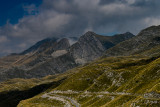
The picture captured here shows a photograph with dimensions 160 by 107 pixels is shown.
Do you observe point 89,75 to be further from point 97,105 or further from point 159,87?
point 159,87

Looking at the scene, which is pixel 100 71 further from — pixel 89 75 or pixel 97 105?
pixel 97 105

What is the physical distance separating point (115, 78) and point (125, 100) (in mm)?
60986

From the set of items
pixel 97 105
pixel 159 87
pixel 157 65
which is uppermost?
pixel 157 65

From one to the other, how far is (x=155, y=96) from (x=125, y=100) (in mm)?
18313

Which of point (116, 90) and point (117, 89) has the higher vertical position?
point (117, 89)

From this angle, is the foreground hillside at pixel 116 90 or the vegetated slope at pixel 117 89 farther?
the vegetated slope at pixel 117 89

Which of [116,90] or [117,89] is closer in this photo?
[116,90]

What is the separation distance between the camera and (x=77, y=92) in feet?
488

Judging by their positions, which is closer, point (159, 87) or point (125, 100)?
point (159, 87)

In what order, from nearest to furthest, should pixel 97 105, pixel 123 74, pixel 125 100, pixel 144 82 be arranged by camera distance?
pixel 125 100, pixel 144 82, pixel 97 105, pixel 123 74

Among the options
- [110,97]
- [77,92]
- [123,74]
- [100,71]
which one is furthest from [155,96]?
[100,71]

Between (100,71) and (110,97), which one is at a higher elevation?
(100,71)

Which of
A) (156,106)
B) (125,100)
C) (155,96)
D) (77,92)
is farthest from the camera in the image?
(77,92)

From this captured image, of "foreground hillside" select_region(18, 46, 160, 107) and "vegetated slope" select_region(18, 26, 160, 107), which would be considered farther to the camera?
"vegetated slope" select_region(18, 26, 160, 107)
